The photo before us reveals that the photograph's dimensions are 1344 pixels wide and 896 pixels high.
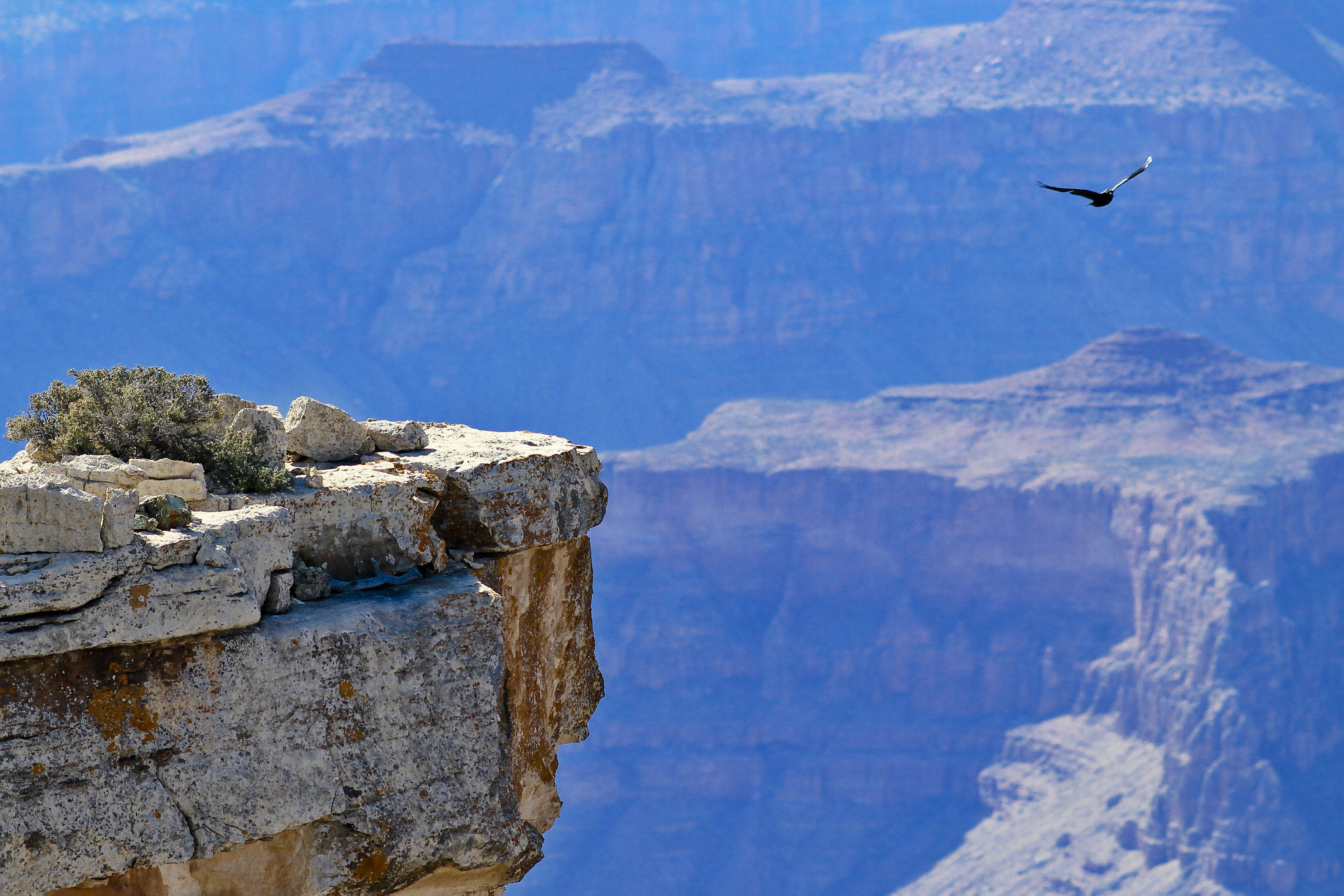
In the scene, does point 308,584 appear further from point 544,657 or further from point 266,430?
point 544,657

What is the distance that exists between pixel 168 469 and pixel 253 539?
0.89 m

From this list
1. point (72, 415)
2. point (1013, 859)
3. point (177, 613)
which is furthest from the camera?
point (1013, 859)

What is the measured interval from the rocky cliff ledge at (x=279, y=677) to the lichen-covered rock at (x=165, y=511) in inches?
6.2

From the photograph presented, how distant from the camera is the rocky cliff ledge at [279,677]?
11180 millimetres

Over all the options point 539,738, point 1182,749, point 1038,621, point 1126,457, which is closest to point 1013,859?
point 1182,749

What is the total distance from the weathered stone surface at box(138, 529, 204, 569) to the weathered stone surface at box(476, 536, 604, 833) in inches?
120

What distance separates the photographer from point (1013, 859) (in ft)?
524

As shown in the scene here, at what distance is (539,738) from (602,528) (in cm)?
17269

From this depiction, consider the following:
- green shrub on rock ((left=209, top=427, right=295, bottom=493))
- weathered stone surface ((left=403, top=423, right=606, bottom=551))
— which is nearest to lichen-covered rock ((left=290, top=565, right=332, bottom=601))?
green shrub on rock ((left=209, top=427, right=295, bottom=493))

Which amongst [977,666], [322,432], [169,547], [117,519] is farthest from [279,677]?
[977,666]

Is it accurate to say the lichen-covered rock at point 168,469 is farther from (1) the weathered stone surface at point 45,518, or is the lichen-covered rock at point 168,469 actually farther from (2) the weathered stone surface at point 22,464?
(1) the weathered stone surface at point 45,518

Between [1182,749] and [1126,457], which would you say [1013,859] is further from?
[1126,457]

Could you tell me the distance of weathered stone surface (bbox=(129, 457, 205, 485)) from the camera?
12.7 meters

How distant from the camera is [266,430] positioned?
13.7m
